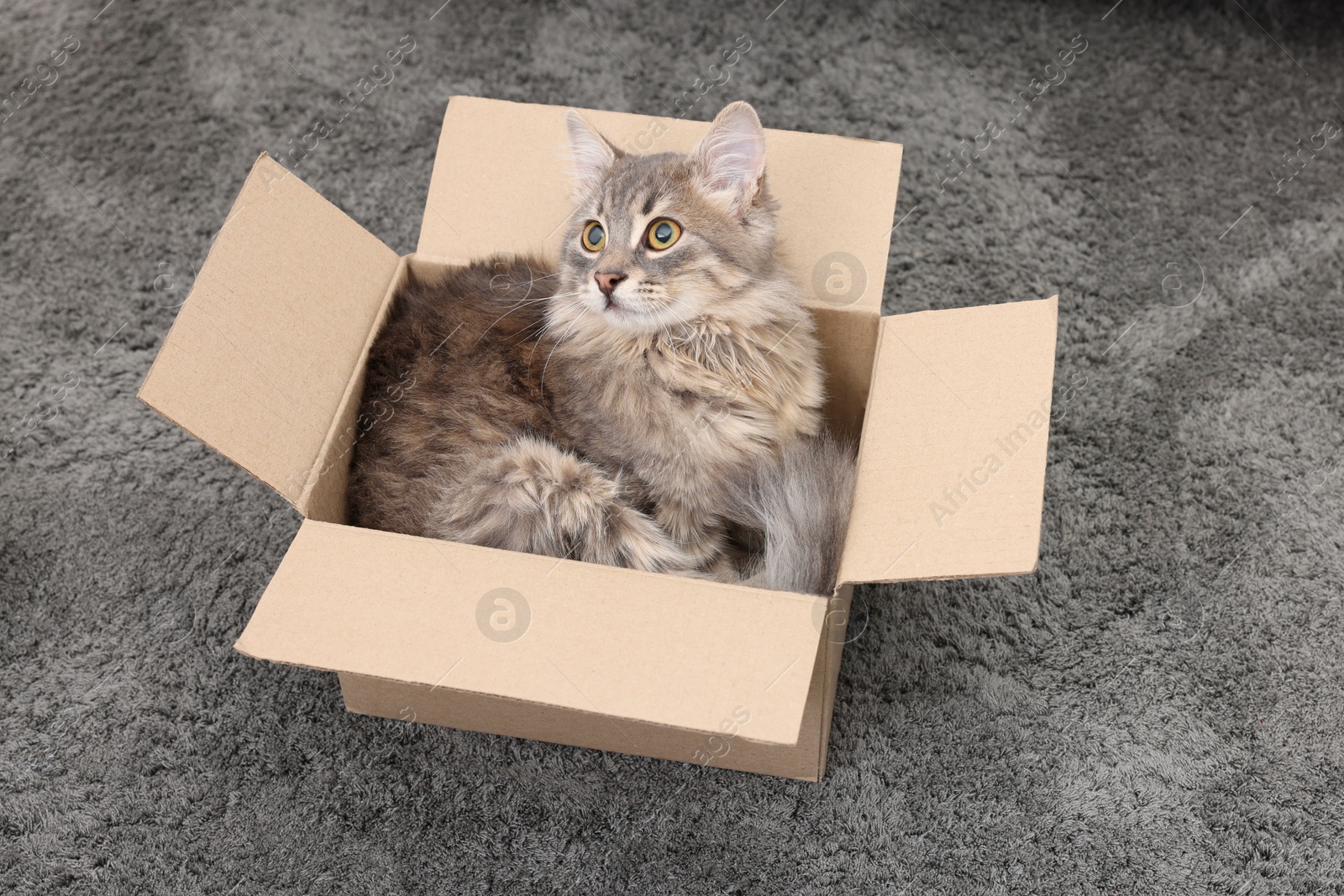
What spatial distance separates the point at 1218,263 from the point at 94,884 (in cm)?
252

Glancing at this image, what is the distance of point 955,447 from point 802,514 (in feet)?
0.76

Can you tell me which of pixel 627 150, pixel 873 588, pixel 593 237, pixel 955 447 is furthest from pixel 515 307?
pixel 873 588

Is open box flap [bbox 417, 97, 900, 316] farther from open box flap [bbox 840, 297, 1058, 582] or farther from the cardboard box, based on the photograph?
open box flap [bbox 840, 297, 1058, 582]

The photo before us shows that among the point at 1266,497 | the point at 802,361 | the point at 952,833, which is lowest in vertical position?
the point at 952,833

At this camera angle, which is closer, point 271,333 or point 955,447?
point 955,447

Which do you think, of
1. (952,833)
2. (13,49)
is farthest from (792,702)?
(13,49)

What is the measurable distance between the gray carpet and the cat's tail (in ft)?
1.42

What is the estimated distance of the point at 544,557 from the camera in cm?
136

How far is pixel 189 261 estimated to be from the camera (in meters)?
2.34

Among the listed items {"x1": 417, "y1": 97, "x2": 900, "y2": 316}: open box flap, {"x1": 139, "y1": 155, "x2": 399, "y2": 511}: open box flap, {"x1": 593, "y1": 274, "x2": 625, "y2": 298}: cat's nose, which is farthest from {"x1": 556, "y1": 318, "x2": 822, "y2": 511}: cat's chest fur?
{"x1": 139, "y1": 155, "x2": 399, "y2": 511}: open box flap

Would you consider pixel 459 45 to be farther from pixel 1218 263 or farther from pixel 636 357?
pixel 1218 263

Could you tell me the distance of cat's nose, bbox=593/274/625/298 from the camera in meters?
1.47

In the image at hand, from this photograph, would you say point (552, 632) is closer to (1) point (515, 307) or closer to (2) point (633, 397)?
(2) point (633, 397)

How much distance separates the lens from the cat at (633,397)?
1.50 metres
